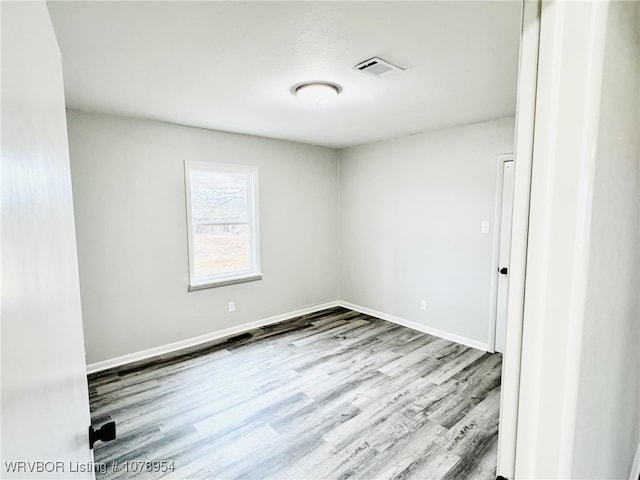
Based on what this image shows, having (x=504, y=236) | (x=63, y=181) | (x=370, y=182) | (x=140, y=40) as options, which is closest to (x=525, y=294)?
(x=63, y=181)

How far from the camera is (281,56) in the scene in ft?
6.20

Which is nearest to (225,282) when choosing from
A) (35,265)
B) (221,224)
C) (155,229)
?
(221,224)

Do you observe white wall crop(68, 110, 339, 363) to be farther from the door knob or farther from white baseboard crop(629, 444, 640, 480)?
white baseboard crop(629, 444, 640, 480)

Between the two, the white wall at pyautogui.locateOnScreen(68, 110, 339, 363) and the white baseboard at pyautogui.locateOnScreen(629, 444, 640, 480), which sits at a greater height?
the white wall at pyautogui.locateOnScreen(68, 110, 339, 363)

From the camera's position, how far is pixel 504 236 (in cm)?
329

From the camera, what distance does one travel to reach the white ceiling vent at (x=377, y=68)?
1945mm

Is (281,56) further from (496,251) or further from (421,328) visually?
(421,328)

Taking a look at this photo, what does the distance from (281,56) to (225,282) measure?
2.67 metres

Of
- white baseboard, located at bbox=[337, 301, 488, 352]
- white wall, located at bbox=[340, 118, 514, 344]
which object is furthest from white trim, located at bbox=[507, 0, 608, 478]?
white baseboard, located at bbox=[337, 301, 488, 352]

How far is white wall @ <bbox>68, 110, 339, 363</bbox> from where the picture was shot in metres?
2.98

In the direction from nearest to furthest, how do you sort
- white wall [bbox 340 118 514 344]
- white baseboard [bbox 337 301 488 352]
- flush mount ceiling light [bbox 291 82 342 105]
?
flush mount ceiling light [bbox 291 82 342 105], white wall [bbox 340 118 514 344], white baseboard [bbox 337 301 488 352]

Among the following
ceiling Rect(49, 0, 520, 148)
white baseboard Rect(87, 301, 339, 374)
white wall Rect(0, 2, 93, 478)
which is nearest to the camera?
white wall Rect(0, 2, 93, 478)

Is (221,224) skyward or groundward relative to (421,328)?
skyward

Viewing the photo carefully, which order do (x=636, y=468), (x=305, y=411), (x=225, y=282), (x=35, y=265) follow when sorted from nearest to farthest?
1. (x=35, y=265)
2. (x=636, y=468)
3. (x=305, y=411)
4. (x=225, y=282)
